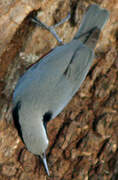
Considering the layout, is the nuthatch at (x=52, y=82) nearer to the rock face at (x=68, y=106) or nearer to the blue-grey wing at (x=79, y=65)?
the blue-grey wing at (x=79, y=65)

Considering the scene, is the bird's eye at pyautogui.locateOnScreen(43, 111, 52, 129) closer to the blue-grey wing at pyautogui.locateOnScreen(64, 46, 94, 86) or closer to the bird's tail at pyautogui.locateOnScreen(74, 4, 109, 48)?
the blue-grey wing at pyautogui.locateOnScreen(64, 46, 94, 86)

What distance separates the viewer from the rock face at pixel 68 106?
10.3 feet

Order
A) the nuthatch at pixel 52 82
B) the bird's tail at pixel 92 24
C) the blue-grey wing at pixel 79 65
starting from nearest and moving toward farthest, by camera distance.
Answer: the nuthatch at pixel 52 82, the blue-grey wing at pixel 79 65, the bird's tail at pixel 92 24

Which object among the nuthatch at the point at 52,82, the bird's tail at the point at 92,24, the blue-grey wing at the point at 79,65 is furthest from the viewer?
the bird's tail at the point at 92,24

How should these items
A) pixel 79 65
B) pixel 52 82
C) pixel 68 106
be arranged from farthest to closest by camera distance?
pixel 68 106 → pixel 79 65 → pixel 52 82

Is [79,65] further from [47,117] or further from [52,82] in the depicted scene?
[47,117]

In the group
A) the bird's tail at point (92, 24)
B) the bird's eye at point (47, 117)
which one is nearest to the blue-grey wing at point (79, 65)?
the bird's tail at point (92, 24)

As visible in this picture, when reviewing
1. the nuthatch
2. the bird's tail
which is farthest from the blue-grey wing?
the bird's tail

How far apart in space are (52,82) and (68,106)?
1.54 feet

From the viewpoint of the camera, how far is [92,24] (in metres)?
3.42

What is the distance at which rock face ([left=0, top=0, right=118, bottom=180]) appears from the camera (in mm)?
3135

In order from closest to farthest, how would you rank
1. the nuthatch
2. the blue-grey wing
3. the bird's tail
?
1. the nuthatch
2. the blue-grey wing
3. the bird's tail

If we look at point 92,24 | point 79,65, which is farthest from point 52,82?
point 92,24

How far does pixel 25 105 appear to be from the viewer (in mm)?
3109
